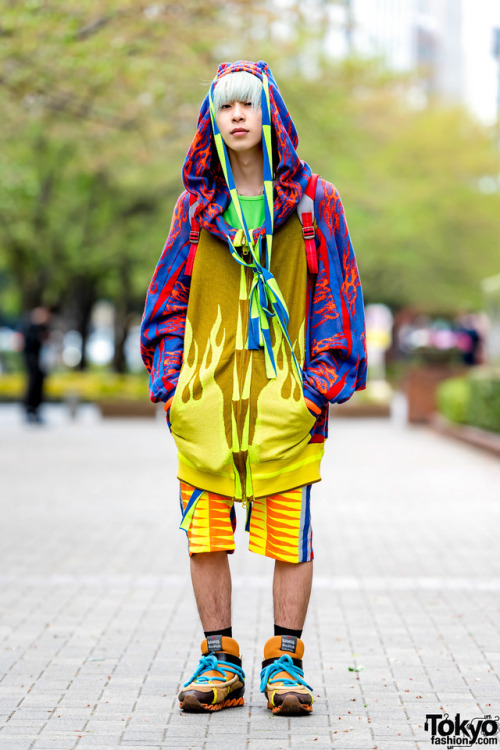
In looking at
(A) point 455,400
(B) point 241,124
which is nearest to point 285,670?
(B) point 241,124

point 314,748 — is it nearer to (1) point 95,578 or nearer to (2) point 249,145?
(2) point 249,145

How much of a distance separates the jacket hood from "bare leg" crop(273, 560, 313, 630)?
1.08 metres

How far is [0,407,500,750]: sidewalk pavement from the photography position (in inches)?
153

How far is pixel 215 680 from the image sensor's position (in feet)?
13.1

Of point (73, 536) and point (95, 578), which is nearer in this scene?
point (95, 578)

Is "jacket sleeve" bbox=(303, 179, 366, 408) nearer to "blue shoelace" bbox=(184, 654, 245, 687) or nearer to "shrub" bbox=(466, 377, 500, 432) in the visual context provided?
"blue shoelace" bbox=(184, 654, 245, 687)

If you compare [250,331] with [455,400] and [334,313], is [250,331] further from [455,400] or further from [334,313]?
[455,400]

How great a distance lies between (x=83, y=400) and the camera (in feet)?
88.0

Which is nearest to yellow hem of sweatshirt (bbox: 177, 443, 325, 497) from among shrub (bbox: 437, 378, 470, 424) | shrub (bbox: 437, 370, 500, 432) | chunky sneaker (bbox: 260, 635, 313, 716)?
chunky sneaker (bbox: 260, 635, 313, 716)

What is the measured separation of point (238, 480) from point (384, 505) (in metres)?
6.18

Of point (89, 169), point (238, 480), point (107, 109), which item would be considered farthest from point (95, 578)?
point (89, 169)

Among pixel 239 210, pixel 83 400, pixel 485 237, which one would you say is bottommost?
pixel 83 400

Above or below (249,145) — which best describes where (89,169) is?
above

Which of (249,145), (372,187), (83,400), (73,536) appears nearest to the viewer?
(249,145)
